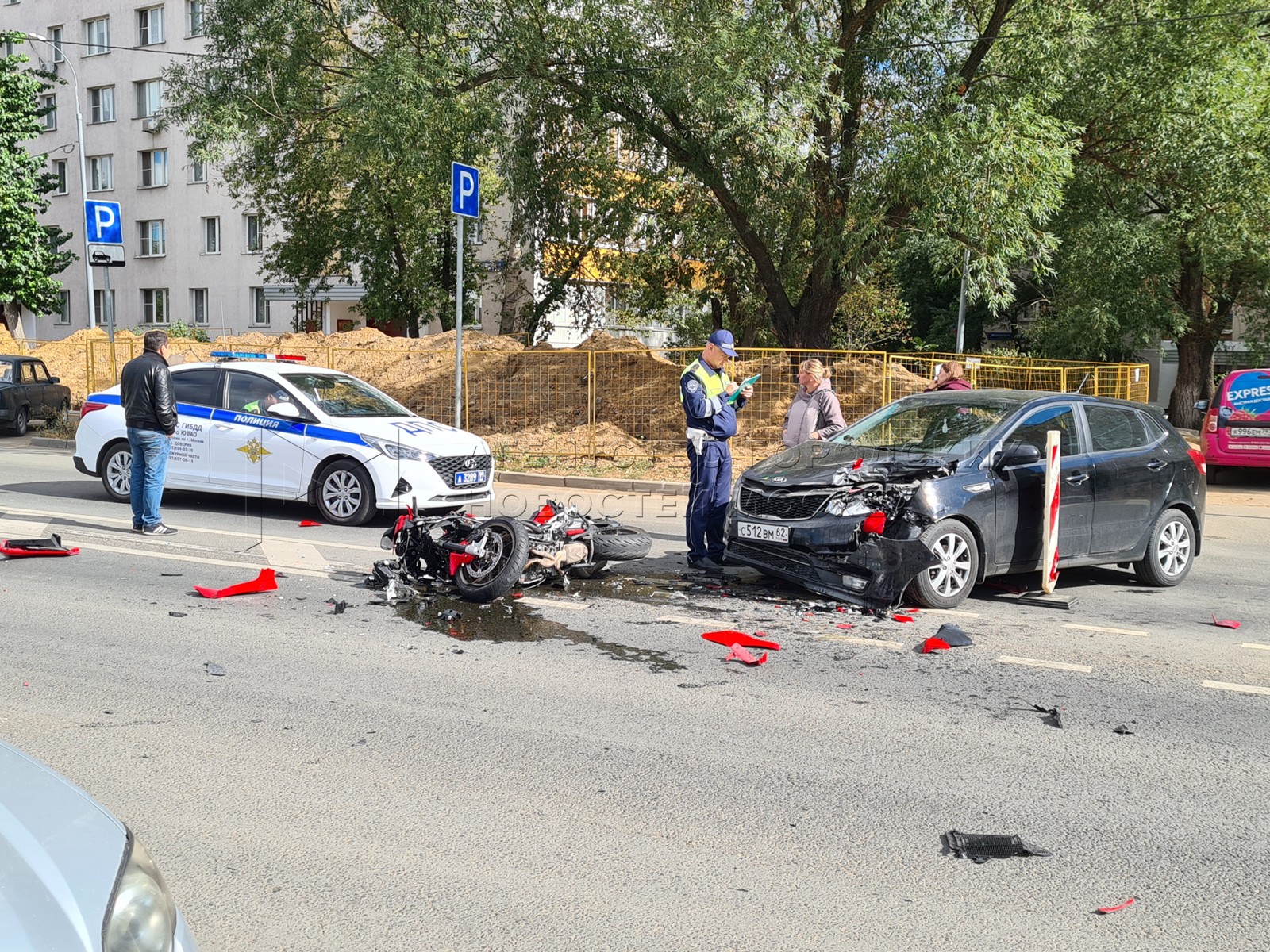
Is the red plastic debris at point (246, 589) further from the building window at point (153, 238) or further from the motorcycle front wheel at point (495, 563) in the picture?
the building window at point (153, 238)

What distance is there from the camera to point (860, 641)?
6.88m

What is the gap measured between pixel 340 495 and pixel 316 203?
24332 mm

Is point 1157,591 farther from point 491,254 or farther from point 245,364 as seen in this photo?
point 491,254

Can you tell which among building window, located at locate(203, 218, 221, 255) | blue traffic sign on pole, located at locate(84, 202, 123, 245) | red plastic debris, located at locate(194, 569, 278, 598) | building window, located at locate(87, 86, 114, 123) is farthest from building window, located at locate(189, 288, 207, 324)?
red plastic debris, located at locate(194, 569, 278, 598)

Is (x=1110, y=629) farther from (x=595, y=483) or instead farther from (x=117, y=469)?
(x=117, y=469)

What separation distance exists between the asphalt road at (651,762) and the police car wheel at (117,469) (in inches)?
157

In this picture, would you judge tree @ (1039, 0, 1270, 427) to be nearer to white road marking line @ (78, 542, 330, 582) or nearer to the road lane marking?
the road lane marking

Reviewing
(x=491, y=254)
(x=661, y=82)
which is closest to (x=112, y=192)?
(x=491, y=254)

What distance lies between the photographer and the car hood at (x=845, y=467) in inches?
304

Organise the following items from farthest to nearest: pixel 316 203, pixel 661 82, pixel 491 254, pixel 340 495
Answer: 1. pixel 491 254
2. pixel 316 203
3. pixel 661 82
4. pixel 340 495

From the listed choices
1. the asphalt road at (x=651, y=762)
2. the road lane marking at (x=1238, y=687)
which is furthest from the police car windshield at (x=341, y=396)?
the road lane marking at (x=1238, y=687)

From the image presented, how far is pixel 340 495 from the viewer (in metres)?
11.1

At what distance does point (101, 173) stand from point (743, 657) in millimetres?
A: 53653

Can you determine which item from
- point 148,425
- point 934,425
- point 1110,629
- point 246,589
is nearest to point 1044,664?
point 1110,629
